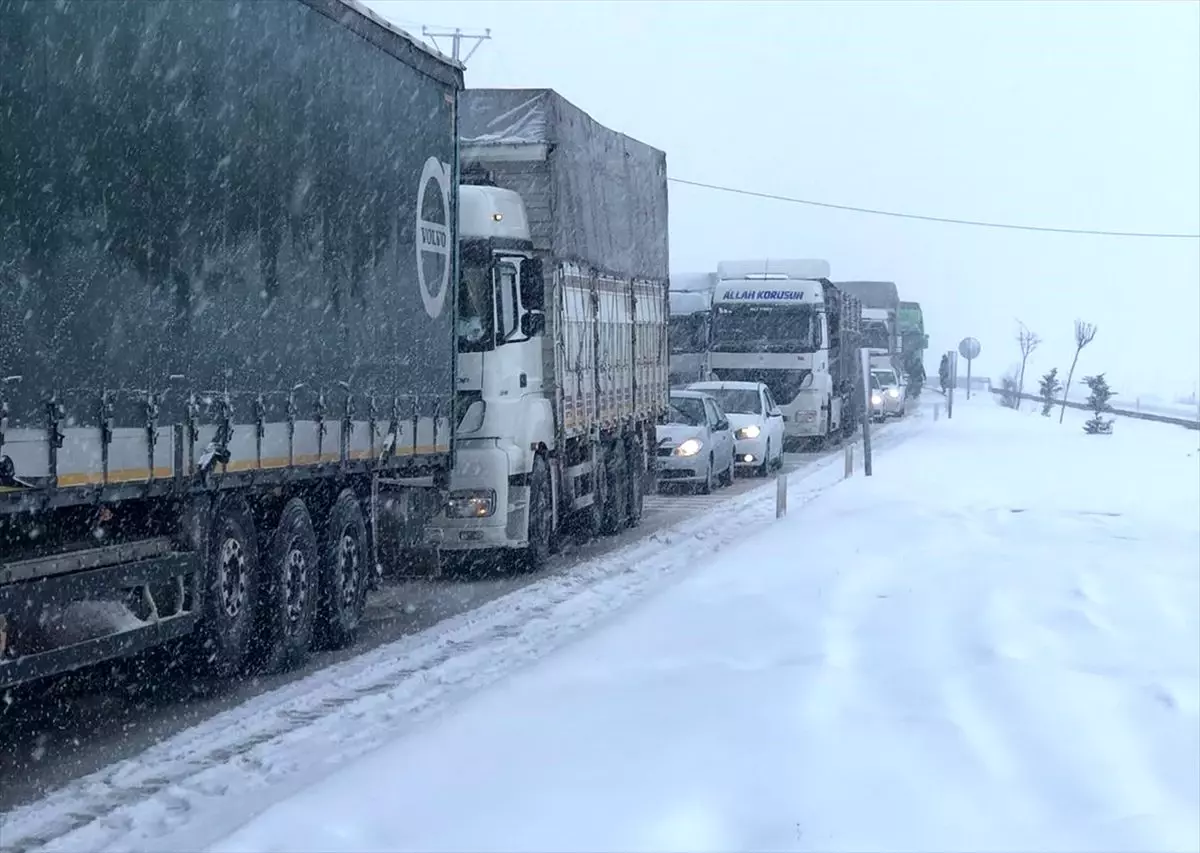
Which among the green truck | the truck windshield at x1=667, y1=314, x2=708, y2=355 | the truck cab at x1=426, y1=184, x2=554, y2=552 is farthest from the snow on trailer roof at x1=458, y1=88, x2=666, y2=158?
the green truck

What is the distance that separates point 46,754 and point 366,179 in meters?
4.39

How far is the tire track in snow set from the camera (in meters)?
7.14

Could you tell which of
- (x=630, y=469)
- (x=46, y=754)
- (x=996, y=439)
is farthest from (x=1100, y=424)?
(x=46, y=754)

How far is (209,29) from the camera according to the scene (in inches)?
359

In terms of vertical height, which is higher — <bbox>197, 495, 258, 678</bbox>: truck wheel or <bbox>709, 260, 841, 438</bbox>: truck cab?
<bbox>709, 260, 841, 438</bbox>: truck cab

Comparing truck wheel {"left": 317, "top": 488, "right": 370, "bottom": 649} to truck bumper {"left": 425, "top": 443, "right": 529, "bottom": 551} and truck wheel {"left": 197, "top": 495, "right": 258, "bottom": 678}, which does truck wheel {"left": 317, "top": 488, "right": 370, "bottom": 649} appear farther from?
truck bumper {"left": 425, "top": 443, "right": 529, "bottom": 551}

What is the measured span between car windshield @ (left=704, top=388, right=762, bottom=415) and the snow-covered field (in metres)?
16.0

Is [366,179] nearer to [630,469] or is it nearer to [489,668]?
[489,668]

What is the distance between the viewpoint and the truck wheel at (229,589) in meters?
9.80

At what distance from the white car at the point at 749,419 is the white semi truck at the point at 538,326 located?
35.7 ft

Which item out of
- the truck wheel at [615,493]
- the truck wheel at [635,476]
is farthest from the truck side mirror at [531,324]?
the truck wheel at [635,476]

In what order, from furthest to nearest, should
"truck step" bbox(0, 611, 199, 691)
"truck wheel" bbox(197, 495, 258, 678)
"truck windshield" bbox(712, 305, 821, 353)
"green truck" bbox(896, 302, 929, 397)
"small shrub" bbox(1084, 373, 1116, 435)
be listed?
"green truck" bbox(896, 302, 929, 397), "small shrub" bbox(1084, 373, 1116, 435), "truck windshield" bbox(712, 305, 821, 353), "truck wheel" bbox(197, 495, 258, 678), "truck step" bbox(0, 611, 199, 691)

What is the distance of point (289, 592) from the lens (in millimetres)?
10930

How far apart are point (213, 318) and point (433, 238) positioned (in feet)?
12.6
